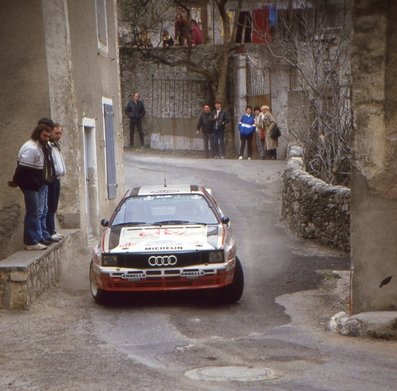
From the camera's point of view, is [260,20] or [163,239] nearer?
[163,239]

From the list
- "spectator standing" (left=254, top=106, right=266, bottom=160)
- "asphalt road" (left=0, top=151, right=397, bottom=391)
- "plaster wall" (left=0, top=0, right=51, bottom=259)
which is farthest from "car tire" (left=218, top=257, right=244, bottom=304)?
"spectator standing" (left=254, top=106, right=266, bottom=160)

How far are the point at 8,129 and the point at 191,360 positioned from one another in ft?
25.2

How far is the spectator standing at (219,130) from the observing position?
33625 mm

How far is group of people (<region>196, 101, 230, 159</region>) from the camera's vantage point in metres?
33.7

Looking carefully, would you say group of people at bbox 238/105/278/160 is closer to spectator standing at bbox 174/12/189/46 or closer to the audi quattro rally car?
spectator standing at bbox 174/12/189/46

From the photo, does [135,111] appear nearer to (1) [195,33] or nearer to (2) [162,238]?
(1) [195,33]

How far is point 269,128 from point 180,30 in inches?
335

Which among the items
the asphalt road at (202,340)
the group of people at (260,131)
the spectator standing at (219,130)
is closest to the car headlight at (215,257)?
the asphalt road at (202,340)

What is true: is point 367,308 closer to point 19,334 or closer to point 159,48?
point 19,334

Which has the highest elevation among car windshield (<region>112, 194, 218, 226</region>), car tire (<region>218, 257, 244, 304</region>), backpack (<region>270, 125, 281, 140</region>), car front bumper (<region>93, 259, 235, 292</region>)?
car windshield (<region>112, 194, 218, 226</region>)

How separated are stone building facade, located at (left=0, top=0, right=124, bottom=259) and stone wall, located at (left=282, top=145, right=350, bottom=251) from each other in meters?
3.97

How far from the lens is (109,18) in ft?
72.5

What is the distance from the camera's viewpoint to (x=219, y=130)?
1331 inches

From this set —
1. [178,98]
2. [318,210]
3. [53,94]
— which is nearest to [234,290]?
[53,94]
